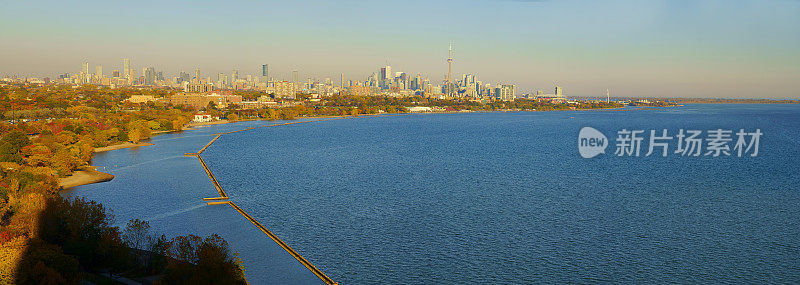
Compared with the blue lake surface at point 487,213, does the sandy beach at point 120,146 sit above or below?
above

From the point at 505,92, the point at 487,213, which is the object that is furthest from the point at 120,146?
the point at 505,92

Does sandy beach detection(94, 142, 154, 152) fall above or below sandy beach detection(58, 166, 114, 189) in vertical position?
above

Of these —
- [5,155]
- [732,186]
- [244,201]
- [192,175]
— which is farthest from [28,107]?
[732,186]

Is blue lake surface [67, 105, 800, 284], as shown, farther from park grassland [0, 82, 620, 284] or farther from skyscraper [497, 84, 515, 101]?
skyscraper [497, 84, 515, 101]

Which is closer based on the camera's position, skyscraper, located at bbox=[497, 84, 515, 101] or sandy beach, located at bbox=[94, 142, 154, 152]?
sandy beach, located at bbox=[94, 142, 154, 152]

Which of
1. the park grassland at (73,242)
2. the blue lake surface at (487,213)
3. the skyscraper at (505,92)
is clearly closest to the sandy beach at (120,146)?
the blue lake surface at (487,213)

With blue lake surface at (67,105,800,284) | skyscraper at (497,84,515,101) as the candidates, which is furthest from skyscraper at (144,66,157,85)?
blue lake surface at (67,105,800,284)

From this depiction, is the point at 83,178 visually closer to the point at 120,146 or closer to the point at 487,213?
the point at 120,146

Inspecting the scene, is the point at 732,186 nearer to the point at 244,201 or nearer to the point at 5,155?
the point at 244,201

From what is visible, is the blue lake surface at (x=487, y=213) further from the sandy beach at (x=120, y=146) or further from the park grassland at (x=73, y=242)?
the sandy beach at (x=120, y=146)
